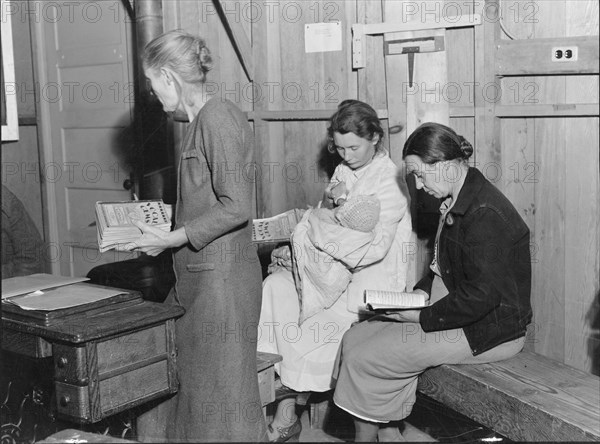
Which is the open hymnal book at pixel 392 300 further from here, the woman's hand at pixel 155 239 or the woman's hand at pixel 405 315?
the woman's hand at pixel 155 239

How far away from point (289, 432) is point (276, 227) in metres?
1.10

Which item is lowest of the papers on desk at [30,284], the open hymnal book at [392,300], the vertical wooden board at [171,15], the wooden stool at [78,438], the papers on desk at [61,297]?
the open hymnal book at [392,300]

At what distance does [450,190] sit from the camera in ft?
11.2

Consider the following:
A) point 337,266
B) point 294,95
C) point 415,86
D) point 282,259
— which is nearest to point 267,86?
point 294,95

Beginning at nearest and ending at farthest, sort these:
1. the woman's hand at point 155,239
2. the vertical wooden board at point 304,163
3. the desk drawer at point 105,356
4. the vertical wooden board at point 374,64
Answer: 1. the desk drawer at point 105,356
2. the woman's hand at point 155,239
3. the vertical wooden board at point 374,64
4. the vertical wooden board at point 304,163

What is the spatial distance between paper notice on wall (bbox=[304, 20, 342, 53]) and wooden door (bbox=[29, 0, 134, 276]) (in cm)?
172

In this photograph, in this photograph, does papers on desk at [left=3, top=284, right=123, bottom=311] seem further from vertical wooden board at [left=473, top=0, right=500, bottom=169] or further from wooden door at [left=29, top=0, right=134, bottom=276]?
wooden door at [left=29, top=0, right=134, bottom=276]

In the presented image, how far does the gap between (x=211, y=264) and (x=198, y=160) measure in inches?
15.3

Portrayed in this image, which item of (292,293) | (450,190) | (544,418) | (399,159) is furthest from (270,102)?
(544,418)

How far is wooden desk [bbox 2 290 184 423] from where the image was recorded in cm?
247

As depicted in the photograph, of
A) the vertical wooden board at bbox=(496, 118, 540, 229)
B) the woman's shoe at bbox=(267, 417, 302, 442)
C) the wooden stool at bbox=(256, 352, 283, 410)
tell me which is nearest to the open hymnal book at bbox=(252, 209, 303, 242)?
the wooden stool at bbox=(256, 352, 283, 410)

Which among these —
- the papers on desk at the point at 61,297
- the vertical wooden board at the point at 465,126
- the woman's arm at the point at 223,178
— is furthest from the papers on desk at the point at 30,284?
the vertical wooden board at the point at 465,126

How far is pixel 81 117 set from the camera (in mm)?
6230

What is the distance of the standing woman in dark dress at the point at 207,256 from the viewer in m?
2.74
